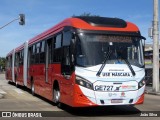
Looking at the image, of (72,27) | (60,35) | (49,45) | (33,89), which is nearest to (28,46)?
(33,89)

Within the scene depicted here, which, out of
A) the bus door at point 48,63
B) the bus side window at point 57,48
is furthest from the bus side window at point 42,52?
the bus side window at point 57,48

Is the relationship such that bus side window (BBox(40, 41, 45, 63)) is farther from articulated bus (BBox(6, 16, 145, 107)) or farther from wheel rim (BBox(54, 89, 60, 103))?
articulated bus (BBox(6, 16, 145, 107))

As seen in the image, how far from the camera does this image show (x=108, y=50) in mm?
11938

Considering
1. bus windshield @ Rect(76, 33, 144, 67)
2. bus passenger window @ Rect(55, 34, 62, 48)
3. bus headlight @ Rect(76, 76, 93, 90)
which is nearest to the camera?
bus headlight @ Rect(76, 76, 93, 90)

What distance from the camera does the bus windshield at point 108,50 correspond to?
11.7 meters

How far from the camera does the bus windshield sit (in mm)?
11711

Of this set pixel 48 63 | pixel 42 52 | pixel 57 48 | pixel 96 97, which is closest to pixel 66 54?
pixel 57 48

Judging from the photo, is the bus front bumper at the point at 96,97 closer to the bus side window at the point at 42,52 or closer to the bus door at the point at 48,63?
the bus door at the point at 48,63

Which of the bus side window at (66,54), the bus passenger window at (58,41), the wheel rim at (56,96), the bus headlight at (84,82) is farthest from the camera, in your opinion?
the wheel rim at (56,96)

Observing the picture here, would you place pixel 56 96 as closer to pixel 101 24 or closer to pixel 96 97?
pixel 96 97

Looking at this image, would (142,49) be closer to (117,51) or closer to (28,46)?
(117,51)

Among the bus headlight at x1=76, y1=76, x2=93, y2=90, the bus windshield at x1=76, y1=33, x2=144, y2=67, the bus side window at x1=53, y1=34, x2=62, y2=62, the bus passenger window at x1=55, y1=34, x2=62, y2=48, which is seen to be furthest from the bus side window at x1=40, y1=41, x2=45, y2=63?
the bus headlight at x1=76, y1=76, x2=93, y2=90

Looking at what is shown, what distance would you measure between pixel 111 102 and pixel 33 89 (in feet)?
28.1

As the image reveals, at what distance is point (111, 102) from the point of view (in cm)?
1168
